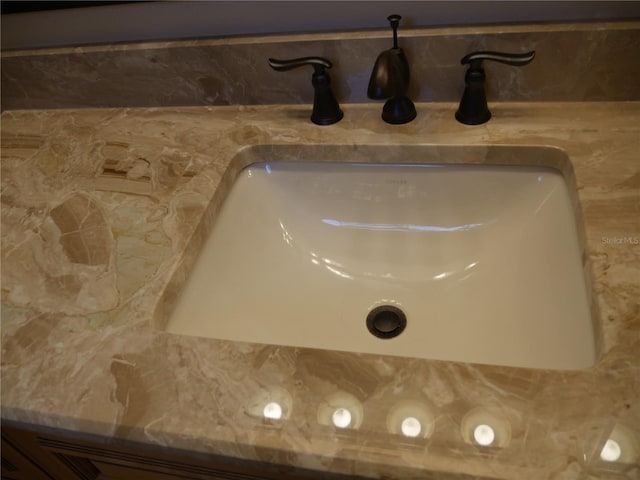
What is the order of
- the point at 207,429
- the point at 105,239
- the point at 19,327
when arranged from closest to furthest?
the point at 207,429
the point at 19,327
the point at 105,239

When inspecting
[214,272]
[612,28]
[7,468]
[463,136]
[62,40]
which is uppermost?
[62,40]

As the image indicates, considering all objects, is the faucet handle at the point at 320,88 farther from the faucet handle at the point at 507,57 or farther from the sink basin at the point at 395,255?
the faucet handle at the point at 507,57

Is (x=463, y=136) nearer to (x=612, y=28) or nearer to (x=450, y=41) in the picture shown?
(x=450, y=41)

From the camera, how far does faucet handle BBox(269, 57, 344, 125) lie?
2.35 feet

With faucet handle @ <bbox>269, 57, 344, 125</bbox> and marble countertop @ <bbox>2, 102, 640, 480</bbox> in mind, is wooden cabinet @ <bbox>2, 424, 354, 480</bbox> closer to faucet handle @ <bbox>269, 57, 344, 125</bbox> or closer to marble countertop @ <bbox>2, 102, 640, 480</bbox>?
marble countertop @ <bbox>2, 102, 640, 480</bbox>

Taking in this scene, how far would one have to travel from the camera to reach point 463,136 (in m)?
0.74

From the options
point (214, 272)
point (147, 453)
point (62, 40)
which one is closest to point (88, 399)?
point (147, 453)

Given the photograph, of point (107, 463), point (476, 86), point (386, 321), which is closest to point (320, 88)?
point (476, 86)

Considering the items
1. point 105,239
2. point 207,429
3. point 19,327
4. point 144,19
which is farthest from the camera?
point 144,19

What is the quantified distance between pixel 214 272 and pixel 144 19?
1.65ft

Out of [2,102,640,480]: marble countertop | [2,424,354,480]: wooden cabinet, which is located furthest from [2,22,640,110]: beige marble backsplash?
[2,424,354,480]: wooden cabinet

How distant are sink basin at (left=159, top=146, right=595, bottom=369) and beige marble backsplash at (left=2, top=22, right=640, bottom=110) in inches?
5.3

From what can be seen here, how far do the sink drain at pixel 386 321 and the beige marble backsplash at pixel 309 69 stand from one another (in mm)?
371

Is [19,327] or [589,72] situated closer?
[19,327]
